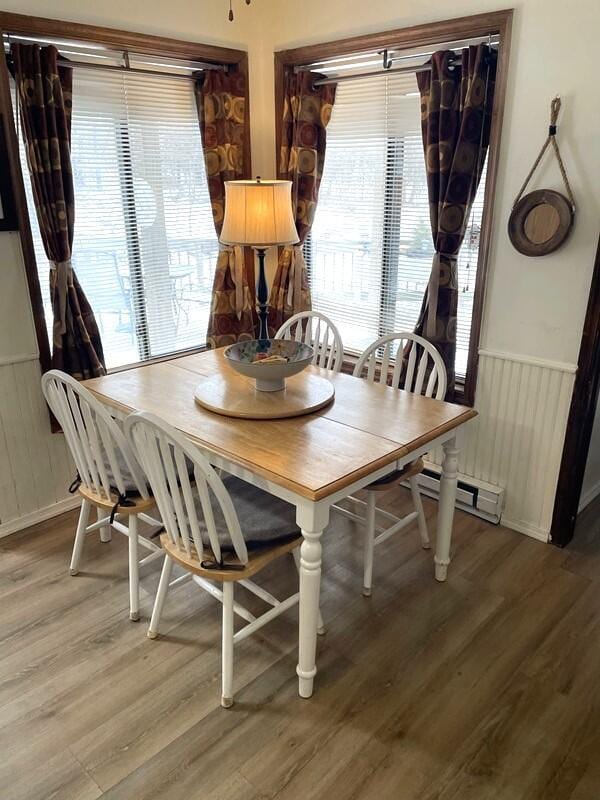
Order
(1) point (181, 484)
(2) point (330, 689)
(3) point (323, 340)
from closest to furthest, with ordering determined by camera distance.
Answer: (1) point (181, 484)
(2) point (330, 689)
(3) point (323, 340)

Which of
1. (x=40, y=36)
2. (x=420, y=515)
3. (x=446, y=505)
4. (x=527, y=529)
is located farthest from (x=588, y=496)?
(x=40, y=36)

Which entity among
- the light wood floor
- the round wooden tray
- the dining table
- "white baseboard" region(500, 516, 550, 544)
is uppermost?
the round wooden tray

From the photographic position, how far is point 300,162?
3301mm

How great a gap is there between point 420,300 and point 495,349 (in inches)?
23.9

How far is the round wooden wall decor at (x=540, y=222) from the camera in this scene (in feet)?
7.66

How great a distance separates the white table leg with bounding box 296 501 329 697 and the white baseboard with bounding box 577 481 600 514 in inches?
68.4

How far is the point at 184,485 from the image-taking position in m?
1.67

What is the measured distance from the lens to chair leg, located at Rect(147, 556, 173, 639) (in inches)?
82.4

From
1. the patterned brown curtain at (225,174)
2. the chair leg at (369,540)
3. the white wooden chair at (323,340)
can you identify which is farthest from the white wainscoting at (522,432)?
the patterned brown curtain at (225,174)

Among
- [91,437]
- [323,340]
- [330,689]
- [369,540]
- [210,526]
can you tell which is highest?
[323,340]

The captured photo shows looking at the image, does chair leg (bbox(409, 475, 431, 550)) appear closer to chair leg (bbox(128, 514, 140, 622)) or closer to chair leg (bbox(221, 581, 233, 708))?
chair leg (bbox(221, 581, 233, 708))

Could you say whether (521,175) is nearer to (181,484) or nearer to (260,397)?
(260,397)

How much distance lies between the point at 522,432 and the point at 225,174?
2.15m

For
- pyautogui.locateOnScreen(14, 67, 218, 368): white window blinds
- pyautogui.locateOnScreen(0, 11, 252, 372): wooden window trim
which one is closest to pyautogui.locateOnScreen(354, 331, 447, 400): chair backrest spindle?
pyautogui.locateOnScreen(14, 67, 218, 368): white window blinds
